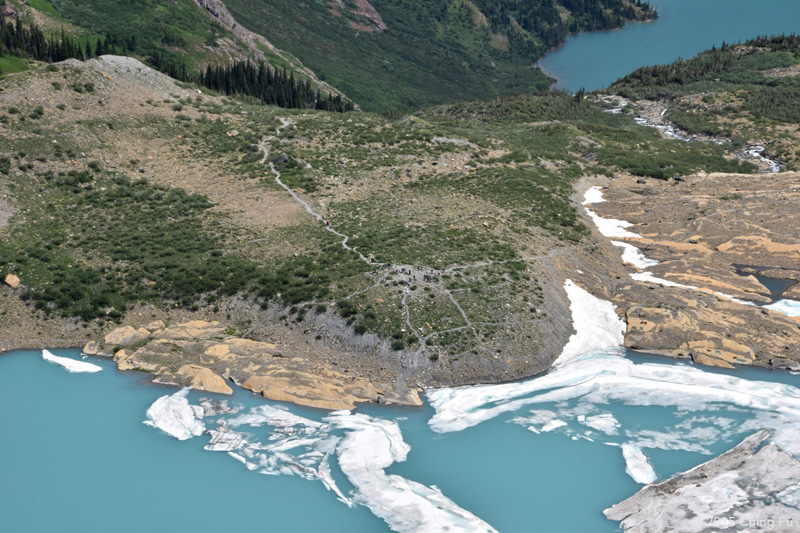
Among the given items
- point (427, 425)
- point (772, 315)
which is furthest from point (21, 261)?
point (772, 315)

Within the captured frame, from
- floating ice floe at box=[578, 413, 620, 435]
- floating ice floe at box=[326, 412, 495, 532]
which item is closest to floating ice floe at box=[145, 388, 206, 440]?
floating ice floe at box=[326, 412, 495, 532]

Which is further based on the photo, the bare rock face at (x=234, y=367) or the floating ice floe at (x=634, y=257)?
the floating ice floe at (x=634, y=257)

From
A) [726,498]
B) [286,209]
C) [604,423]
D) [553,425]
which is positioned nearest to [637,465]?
[604,423]

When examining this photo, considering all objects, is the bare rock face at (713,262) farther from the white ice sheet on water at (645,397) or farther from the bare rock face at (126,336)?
the bare rock face at (126,336)

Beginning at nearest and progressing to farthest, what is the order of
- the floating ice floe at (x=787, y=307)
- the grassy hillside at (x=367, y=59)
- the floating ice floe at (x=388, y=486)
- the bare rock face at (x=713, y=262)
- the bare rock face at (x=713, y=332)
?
the floating ice floe at (x=388, y=486) < the bare rock face at (x=713, y=332) < the bare rock face at (x=713, y=262) < the floating ice floe at (x=787, y=307) < the grassy hillside at (x=367, y=59)

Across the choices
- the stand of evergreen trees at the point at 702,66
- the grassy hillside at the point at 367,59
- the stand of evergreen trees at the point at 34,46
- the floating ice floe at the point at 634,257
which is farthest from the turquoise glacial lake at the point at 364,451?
the grassy hillside at the point at 367,59

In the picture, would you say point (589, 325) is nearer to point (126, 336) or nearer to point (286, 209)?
point (286, 209)

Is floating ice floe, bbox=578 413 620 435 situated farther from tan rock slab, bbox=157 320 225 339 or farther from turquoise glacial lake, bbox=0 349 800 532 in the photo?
tan rock slab, bbox=157 320 225 339
